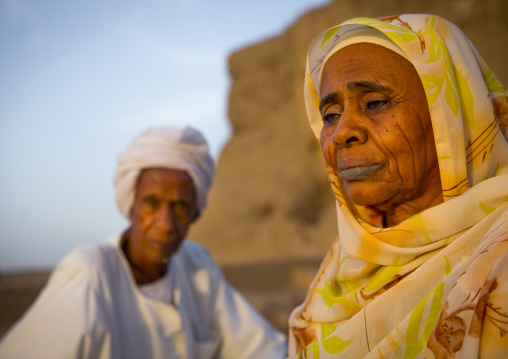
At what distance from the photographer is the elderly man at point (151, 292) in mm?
2662

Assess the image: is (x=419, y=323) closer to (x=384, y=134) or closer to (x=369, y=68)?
(x=384, y=134)

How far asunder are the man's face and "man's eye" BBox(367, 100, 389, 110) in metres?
1.88

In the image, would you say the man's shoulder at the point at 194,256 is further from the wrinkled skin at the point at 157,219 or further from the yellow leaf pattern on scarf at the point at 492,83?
the yellow leaf pattern on scarf at the point at 492,83

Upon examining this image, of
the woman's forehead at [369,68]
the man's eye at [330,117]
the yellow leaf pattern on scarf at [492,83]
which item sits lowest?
the man's eye at [330,117]

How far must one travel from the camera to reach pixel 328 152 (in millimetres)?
1753

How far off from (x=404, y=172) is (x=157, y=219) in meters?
2.03

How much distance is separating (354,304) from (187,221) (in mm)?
1905

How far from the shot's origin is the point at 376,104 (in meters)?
1.66

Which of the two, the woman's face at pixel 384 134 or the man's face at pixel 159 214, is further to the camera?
the man's face at pixel 159 214

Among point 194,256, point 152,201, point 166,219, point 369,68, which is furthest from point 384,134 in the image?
point 194,256

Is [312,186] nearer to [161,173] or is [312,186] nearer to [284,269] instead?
[284,269]

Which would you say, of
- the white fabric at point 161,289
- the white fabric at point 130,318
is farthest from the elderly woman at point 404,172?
the white fabric at point 161,289

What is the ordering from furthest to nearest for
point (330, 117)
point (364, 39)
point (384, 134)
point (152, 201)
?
point (152, 201) < point (330, 117) < point (364, 39) < point (384, 134)

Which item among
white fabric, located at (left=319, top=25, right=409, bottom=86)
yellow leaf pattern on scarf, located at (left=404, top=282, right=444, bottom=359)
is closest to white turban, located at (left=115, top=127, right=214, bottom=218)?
white fabric, located at (left=319, top=25, right=409, bottom=86)
